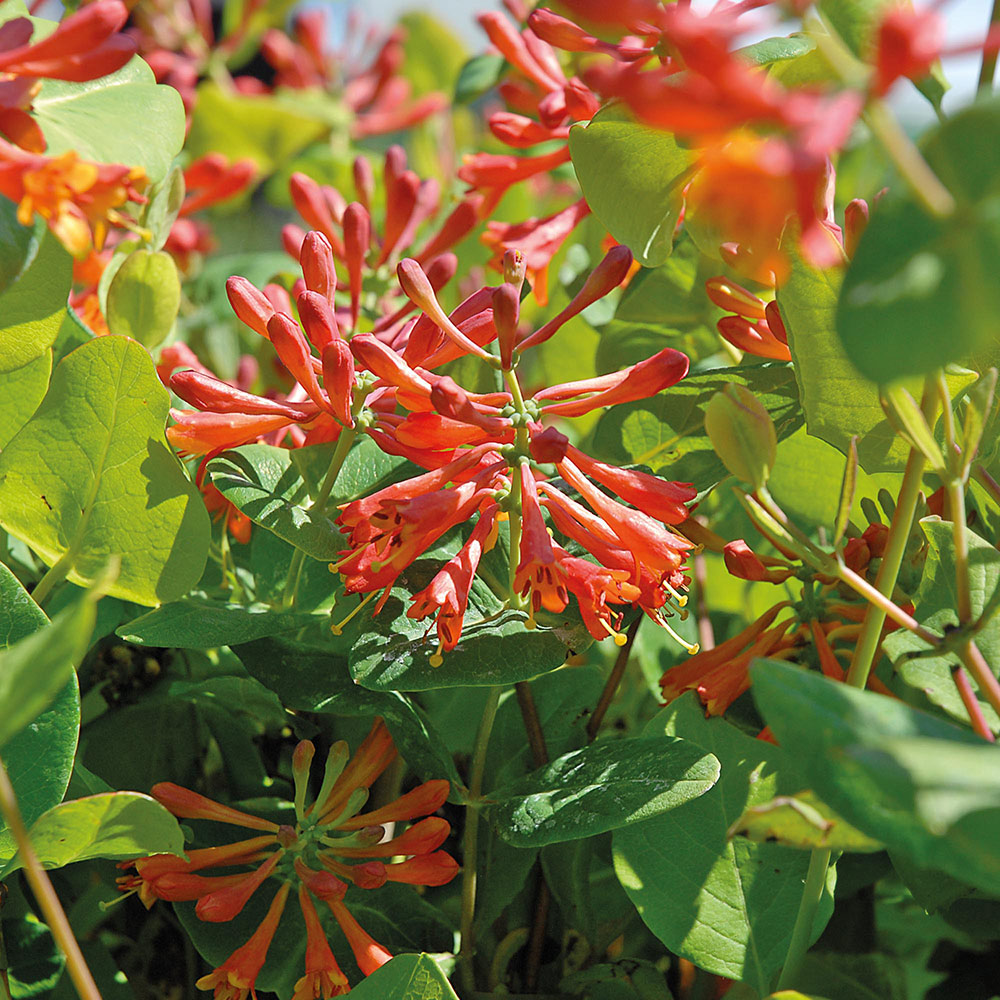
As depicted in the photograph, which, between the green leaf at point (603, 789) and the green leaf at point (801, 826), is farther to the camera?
the green leaf at point (603, 789)

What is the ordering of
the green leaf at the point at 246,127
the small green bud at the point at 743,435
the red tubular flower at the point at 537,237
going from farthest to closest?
1. the green leaf at the point at 246,127
2. the red tubular flower at the point at 537,237
3. the small green bud at the point at 743,435

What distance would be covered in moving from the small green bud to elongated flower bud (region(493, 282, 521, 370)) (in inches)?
5.2

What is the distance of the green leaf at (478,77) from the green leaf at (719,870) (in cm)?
63

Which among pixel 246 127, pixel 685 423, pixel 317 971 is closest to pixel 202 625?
pixel 317 971

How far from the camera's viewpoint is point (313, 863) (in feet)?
1.83

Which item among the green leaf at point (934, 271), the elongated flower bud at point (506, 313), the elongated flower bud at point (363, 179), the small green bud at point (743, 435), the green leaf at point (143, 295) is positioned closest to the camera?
the green leaf at point (934, 271)

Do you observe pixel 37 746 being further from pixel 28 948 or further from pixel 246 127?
pixel 246 127

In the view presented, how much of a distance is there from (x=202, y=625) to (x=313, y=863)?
0.49ft

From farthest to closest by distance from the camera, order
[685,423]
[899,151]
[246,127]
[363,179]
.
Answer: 1. [246,127]
2. [363,179]
3. [685,423]
4. [899,151]

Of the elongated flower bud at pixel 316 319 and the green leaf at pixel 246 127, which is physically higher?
the elongated flower bud at pixel 316 319

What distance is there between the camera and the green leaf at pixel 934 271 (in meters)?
0.26

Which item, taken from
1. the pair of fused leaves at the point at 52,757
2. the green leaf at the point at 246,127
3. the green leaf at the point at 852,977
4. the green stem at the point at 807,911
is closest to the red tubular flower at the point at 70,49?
the pair of fused leaves at the point at 52,757

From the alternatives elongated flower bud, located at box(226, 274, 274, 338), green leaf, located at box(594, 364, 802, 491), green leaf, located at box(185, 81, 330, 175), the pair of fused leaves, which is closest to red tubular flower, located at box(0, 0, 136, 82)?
elongated flower bud, located at box(226, 274, 274, 338)

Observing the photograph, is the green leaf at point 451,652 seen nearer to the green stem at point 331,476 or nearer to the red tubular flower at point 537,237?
the green stem at point 331,476
